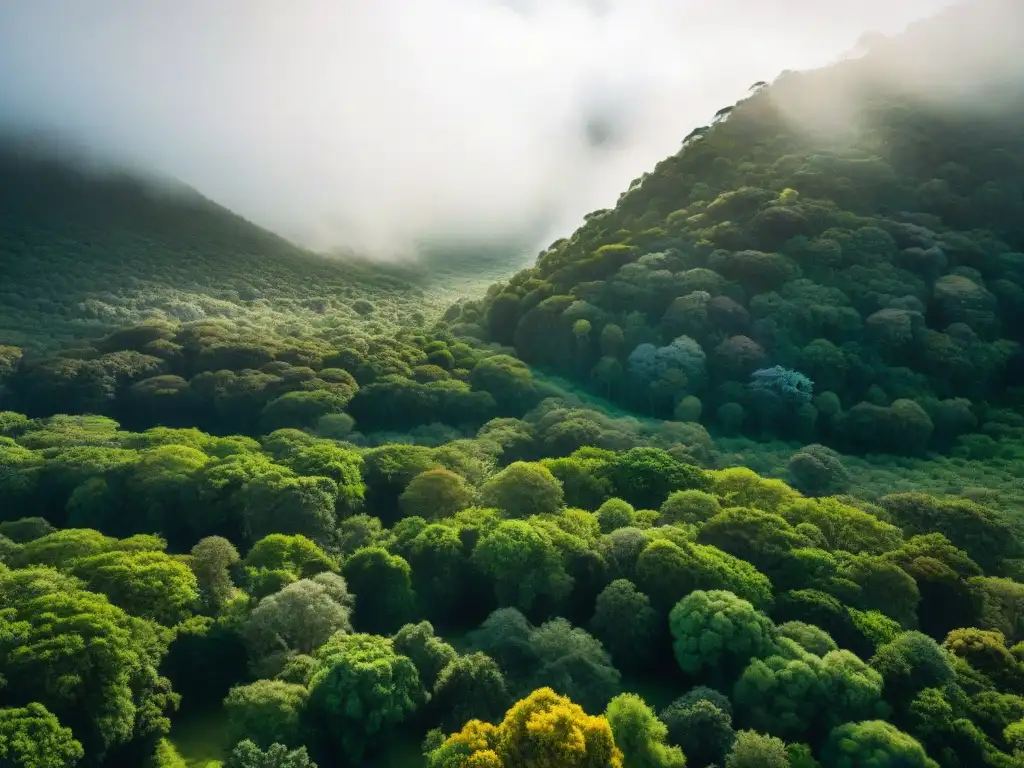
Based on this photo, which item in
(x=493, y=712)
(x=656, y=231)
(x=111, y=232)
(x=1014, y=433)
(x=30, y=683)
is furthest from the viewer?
(x=111, y=232)

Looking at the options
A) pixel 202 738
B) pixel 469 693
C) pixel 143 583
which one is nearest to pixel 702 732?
pixel 469 693

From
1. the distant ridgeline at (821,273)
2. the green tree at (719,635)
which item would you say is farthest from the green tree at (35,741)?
the distant ridgeline at (821,273)

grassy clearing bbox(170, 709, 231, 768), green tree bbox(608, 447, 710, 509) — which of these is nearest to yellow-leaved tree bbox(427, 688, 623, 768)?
grassy clearing bbox(170, 709, 231, 768)

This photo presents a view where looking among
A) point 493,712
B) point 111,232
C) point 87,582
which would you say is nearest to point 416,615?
point 493,712

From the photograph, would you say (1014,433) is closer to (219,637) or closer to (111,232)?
(219,637)

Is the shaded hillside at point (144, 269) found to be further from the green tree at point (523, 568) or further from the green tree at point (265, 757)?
the green tree at point (265, 757)

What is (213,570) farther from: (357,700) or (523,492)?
(523,492)

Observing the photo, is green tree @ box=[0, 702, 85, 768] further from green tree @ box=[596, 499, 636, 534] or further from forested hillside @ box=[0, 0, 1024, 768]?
green tree @ box=[596, 499, 636, 534]
